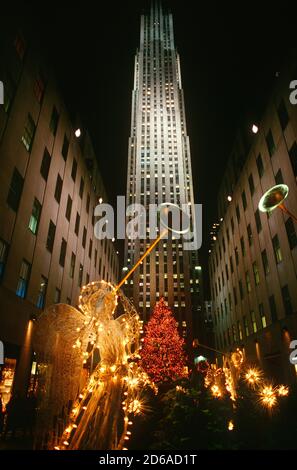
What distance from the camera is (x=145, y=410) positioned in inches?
519

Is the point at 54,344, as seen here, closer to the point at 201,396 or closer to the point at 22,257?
the point at 201,396

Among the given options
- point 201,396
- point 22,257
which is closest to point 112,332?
point 201,396

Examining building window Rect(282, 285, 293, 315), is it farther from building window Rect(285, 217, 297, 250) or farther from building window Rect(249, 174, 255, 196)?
building window Rect(249, 174, 255, 196)

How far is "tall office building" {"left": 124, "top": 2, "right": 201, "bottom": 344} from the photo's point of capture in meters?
86.8

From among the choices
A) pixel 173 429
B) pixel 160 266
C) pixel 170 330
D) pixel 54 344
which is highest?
pixel 160 266

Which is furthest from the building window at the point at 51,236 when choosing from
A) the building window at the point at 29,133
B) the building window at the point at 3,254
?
the building window at the point at 29,133

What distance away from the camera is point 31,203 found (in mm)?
17891

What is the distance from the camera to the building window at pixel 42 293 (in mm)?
19022

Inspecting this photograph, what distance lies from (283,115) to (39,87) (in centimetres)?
1843

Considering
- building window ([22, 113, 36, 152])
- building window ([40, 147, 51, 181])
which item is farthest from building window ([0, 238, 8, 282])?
building window ([40, 147, 51, 181])

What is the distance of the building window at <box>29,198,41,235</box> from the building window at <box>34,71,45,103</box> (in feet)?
24.0

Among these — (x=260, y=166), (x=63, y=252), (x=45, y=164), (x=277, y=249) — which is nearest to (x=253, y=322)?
(x=277, y=249)
